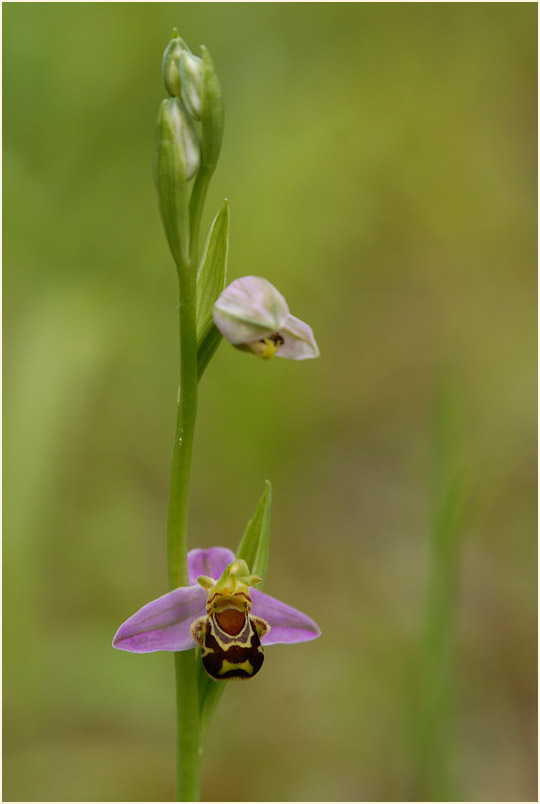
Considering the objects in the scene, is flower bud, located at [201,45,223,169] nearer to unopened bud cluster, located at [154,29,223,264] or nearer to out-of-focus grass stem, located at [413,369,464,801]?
unopened bud cluster, located at [154,29,223,264]

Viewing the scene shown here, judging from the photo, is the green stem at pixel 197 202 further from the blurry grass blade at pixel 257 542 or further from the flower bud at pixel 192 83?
the blurry grass blade at pixel 257 542

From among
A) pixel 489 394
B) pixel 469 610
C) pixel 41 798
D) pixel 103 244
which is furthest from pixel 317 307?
pixel 41 798

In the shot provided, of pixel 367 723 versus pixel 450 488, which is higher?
pixel 450 488

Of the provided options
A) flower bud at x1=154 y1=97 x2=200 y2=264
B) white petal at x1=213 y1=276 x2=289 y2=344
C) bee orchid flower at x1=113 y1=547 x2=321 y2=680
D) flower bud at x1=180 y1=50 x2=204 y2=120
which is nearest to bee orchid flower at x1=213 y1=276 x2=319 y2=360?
white petal at x1=213 y1=276 x2=289 y2=344

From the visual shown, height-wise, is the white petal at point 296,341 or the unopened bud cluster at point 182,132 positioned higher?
the unopened bud cluster at point 182,132

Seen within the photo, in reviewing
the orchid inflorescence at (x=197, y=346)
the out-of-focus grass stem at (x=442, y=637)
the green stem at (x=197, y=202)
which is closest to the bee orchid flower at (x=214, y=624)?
the orchid inflorescence at (x=197, y=346)

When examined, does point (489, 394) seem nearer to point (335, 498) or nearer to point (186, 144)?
point (335, 498)

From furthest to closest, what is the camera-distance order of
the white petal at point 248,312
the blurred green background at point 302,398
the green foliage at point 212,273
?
1. the blurred green background at point 302,398
2. the green foliage at point 212,273
3. the white petal at point 248,312
